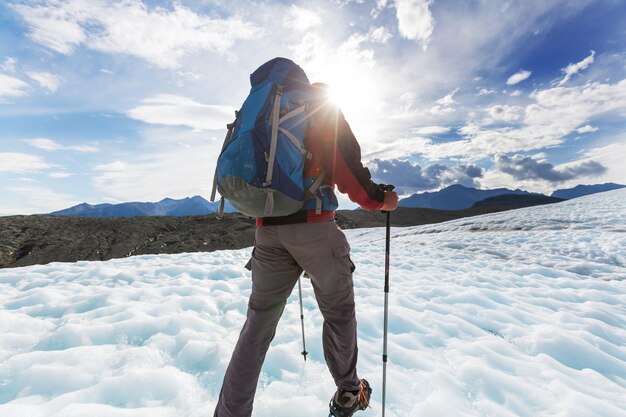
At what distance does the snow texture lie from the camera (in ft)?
10.3

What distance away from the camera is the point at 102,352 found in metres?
3.83

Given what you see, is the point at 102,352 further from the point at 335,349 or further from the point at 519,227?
the point at 519,227

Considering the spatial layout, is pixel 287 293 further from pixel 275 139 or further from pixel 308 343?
pixel 308 343

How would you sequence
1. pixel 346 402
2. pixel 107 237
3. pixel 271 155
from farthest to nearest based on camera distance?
1. pixel 107 237
2. pixel 346 402
3. pixel 271 155

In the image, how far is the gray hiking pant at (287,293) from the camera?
231 cm

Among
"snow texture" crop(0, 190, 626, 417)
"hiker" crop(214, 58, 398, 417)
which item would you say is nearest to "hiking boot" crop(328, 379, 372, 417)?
"hiker" crop(214, 58, 398, 417)

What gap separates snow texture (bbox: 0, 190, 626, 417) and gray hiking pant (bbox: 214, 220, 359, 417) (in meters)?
0.77

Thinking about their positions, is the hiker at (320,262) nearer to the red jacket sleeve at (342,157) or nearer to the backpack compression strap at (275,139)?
the red jacket sleeve at (342,157)

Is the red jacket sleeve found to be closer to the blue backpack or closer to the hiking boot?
the blue backpack

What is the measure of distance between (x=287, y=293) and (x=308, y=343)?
2.13 meters

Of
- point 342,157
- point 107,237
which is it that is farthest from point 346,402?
point 107,237

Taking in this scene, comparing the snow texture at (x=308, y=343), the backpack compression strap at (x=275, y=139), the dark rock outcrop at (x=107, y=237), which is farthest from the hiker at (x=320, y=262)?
the dark rock outcrop at (x=107, y=237)

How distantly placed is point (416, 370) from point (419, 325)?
4.42 feet

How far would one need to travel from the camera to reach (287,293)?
253cm
